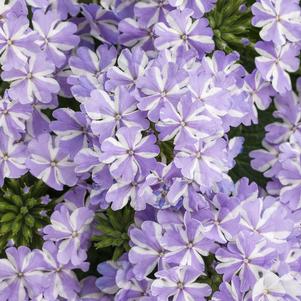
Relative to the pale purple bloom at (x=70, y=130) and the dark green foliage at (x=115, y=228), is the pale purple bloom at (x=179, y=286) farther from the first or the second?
A: the pale purple bloom at (x=70, y=130)

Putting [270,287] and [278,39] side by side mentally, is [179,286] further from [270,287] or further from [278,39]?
[278,39]

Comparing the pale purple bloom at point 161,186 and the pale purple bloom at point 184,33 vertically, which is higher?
the pale purple bloom at point 184,33

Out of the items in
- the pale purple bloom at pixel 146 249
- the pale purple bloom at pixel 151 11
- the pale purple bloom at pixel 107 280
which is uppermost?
the pale purple bloom at pixel 151 11

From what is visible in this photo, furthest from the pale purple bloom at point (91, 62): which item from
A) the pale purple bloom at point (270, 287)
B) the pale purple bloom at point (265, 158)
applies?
the pale purple bloom at point (270, 287)

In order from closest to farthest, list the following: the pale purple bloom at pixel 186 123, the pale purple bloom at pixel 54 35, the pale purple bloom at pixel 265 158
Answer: the pale purple bloom at pixel 186 123
the pale purple bloom at pixel 54 35
the pale purple bloom at pixel 265 158

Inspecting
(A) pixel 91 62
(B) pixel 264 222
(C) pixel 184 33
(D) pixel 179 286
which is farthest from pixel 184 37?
(D) pixel 179 286

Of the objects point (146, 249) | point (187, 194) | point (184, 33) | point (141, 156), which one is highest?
point (184, 33)

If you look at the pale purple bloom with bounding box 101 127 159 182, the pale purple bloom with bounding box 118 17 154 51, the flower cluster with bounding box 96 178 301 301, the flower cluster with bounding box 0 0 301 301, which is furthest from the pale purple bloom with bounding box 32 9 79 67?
the flower cluster with bounding box 96 178 301 301

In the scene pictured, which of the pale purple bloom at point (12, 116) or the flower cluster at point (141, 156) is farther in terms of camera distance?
the pale purple bloom at point (12, 116)
